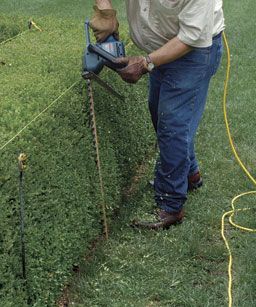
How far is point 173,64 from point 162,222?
3.36ft

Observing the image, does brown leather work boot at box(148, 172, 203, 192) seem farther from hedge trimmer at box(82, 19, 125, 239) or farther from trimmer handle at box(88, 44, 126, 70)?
trimmer handle at box(88, 44, 126, 70)

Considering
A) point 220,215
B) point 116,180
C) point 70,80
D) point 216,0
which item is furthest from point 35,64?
point 220,215

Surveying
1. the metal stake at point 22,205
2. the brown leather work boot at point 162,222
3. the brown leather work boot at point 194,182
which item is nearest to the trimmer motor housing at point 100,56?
the metal stake at point 22,205

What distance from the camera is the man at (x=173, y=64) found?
3.36 m

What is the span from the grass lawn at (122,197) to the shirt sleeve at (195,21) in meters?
0.73

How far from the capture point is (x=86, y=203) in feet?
11.3

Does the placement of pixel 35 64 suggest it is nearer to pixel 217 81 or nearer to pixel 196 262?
pixel 196 262

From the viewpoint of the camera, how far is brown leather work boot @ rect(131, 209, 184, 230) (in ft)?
12.6

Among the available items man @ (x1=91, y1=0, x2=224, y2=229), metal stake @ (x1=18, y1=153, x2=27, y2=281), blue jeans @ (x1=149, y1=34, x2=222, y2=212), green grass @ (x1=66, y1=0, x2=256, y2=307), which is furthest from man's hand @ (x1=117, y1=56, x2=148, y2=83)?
green grass @ (x1=66, y1=0, x2=256, y2=307)

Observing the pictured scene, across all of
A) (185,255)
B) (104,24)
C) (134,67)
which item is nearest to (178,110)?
(134,67)

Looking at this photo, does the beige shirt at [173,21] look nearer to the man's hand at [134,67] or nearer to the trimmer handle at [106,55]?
the man's hand at [134,67]

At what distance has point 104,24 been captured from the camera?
3562mm

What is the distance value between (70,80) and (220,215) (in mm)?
1360

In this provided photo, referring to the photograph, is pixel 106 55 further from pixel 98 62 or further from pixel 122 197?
pixel 122 197
